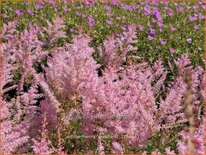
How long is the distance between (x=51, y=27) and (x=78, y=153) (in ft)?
8.15

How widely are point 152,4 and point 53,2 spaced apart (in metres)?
2.46

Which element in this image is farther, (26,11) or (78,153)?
(26,11)

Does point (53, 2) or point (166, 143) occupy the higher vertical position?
point (53, 2)

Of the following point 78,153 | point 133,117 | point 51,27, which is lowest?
point 78,153

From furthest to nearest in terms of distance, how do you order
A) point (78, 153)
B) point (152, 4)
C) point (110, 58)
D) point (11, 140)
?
point (152, 4) → point (110, 58) → point (78, 153) → point (11, 140)

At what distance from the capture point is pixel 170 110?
147 inches

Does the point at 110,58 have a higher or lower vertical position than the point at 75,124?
higher

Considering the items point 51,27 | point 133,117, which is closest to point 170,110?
point 133,117

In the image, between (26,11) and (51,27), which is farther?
Result: (26,11)

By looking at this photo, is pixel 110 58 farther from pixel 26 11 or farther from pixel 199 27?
pixel 199 27

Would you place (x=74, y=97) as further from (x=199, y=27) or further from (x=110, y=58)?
(x=199, y=27)

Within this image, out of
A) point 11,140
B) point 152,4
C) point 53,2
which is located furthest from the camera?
point 152,4

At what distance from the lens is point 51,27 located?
19.0 feet

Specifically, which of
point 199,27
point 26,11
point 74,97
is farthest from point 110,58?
point 199,27
